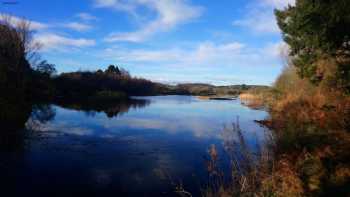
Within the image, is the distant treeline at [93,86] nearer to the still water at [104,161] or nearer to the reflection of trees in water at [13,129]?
the reflection of trees in water at [13,129]

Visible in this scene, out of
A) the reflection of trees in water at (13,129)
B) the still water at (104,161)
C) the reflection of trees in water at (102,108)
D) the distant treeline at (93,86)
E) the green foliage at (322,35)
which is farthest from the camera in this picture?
the distant treeline at (93,86)

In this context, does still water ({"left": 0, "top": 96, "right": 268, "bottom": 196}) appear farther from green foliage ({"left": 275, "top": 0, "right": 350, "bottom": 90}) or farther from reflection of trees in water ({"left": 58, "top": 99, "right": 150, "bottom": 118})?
reflection of trees in water ({"left": 58, "top": 99, "right": 150, "bottom": 118})

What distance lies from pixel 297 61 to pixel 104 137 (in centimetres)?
1093

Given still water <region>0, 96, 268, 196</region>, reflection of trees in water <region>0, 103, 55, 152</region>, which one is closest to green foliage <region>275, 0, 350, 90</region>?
still water <region>0, 96, 268, 196</region>

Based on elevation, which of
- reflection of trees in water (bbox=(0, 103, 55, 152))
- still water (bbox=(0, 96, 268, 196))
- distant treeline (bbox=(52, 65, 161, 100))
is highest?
distant treeline (bbox=(52, 65, 161, 100))

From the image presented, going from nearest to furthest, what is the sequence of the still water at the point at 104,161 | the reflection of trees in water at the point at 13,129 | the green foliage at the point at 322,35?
the still water at the point at 104,161
the green foliage at the point at 322,35
the reflection of trees in water at the point at 13,129

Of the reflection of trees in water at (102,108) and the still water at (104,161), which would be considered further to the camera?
Answer: the reflection of trees in water at (102,108)

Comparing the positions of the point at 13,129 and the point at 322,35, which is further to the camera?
the point at 13,129

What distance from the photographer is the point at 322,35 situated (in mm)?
11430

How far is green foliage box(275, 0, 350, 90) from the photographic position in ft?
35.5

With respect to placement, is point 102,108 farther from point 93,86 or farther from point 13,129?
point 93,86

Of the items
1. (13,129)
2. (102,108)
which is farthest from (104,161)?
(102,108)

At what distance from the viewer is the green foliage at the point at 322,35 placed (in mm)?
10820

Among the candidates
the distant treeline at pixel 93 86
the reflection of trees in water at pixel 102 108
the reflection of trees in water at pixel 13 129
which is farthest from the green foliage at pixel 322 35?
the distant treeline at pixel 93 86
